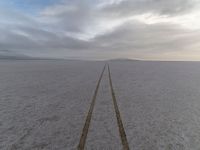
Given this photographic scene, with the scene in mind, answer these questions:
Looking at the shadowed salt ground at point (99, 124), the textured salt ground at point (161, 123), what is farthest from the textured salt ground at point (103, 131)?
the textured salt ground at point (161, 123)

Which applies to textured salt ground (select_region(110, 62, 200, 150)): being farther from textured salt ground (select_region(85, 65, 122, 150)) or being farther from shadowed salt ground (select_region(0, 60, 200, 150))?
textured salt ground (select_region(85, 65, 122, 150))

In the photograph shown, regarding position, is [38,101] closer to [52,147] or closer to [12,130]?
[12,130]

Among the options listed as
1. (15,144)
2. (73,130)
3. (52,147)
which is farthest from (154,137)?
(15,144)

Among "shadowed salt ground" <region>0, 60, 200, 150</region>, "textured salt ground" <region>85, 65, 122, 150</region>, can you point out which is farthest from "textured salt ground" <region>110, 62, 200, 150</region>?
"textured salt ground" <region>85, 65, 122, 150</region>

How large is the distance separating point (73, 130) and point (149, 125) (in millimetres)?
2106

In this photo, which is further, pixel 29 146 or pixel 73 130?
pixel 73 130

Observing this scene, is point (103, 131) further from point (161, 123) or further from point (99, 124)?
point (161, 123)

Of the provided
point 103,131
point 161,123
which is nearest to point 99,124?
point 103,131

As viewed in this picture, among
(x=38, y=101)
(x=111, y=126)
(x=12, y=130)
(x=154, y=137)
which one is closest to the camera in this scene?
(x=154, y=137)

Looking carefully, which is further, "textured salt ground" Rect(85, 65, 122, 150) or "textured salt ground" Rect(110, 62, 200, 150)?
"textured salt ground" Rect(110, 62, 200, 150)

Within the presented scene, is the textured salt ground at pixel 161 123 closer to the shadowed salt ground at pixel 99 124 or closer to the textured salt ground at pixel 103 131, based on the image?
the shadowed salt ground at pixel 99 124

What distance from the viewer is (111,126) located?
164 inches

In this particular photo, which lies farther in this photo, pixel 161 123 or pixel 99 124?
pixel 161 123

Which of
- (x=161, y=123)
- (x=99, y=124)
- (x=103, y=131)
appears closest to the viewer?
(x=103, y=131)
